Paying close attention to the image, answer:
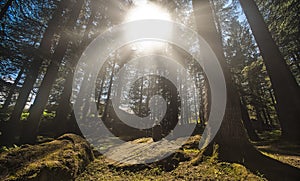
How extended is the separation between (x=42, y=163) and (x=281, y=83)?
8.56 meters

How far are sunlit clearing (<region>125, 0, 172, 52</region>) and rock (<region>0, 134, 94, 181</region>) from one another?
888 centimetres

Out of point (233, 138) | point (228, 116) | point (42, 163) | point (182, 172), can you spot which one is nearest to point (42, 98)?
point (42, 163)

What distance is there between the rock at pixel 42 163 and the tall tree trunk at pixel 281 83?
7.57 m

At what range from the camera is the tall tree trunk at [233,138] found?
2951 millimetres

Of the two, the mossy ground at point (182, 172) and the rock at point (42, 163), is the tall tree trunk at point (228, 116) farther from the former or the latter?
the rock at point (42, 163)

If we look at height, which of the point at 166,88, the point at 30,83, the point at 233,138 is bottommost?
the point at 233,138

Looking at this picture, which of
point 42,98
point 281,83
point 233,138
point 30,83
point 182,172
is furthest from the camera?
point 30,83

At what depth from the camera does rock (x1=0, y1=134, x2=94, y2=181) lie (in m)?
2.68

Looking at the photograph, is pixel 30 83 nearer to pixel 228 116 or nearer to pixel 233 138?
pixel 228 116

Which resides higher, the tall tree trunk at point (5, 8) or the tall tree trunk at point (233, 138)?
the tall tree trunk at point (5, 8)

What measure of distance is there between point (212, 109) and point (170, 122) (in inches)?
408

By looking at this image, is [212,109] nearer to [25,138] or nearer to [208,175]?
[208,175]

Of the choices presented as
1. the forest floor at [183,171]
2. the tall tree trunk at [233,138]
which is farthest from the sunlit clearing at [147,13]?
the forest floor at [183,171]

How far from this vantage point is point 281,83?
610 centimetres
